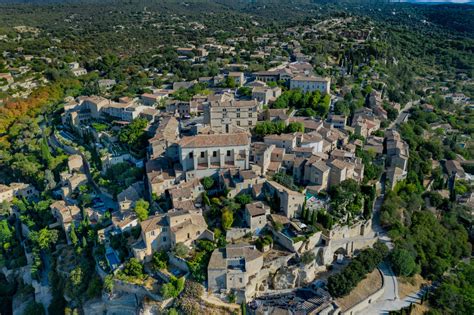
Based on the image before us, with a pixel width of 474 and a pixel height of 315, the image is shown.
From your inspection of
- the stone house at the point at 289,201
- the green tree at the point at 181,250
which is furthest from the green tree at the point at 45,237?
the stone house at the point at 289,201

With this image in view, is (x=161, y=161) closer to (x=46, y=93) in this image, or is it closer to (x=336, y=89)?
(x=336, y=89)

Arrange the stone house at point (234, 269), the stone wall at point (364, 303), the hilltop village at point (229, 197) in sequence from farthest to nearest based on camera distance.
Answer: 1. the hilltop village at point (229, 197)
2. the stone wall at point (364, 303)
3. the stone house at point (234, 269)

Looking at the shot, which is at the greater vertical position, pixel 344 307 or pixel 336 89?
pixel 336 89

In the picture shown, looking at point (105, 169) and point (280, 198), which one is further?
point (105, 169)

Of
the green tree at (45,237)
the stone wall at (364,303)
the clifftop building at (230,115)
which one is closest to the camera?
the stone wall at (364,303)

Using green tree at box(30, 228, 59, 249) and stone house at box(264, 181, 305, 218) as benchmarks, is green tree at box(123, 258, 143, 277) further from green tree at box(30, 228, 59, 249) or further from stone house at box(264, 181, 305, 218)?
stone house at box(264, 181, 305, 218)

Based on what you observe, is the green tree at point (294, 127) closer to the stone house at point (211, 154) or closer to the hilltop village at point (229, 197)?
the hilltop village at point (229, 197)

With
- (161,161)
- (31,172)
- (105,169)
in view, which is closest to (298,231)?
(161,161)

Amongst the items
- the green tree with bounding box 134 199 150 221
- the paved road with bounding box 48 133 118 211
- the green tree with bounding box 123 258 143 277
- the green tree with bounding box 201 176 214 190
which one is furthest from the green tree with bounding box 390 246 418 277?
the paved road with bounding box 48 133 118 211
